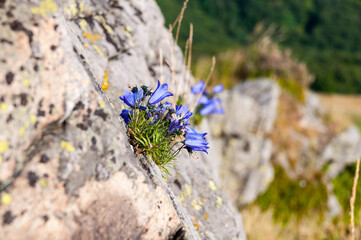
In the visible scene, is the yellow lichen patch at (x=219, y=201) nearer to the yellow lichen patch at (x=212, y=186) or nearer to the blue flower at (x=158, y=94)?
the yellow lichen patch at (x=212, y=186)

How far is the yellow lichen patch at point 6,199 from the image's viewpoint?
139cm

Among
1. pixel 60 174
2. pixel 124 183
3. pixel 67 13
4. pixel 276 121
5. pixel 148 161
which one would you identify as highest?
pixel 67 13

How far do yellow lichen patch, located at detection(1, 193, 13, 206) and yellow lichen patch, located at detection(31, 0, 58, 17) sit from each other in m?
0.77

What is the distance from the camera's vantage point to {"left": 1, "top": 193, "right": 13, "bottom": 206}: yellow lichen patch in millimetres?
1390

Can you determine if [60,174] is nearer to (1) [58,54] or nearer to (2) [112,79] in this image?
(1) [58,54]

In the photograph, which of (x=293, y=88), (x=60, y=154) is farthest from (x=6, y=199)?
(x=293, y=88)

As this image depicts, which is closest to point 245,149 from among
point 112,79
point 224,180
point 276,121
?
point 224,180

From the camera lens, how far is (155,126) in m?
1.98

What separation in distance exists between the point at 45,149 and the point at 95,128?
24 cm

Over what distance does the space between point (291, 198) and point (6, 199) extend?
8.13 meters

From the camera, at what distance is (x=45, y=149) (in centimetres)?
152

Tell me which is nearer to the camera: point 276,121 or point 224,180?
point 224,180

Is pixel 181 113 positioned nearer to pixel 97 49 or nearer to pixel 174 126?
pixel 174 126

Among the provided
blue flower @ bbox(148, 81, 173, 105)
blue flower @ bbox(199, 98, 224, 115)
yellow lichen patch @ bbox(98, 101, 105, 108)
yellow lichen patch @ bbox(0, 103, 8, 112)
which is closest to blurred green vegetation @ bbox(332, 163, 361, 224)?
blue flower @ bbox(199, 98, 224, 115)
